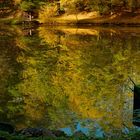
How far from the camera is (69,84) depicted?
29344 millimetres

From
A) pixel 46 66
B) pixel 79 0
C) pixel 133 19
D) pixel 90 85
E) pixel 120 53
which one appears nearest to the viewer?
pixel 90 85

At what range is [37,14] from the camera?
8969 centimetres

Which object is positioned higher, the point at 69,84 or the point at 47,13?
the point at 47,13

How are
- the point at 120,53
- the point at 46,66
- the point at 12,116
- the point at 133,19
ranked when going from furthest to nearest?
the point at 133,19 → the point at 120,53 → the point at 46,66 → the point at 12,116

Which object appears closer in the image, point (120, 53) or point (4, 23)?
point (120, 53)

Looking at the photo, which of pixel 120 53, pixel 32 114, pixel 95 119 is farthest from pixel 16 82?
pixel 120 53

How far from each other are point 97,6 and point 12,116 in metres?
64.3

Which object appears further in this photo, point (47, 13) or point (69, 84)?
point (47, 13)

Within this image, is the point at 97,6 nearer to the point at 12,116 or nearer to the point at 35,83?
the point at 35,83

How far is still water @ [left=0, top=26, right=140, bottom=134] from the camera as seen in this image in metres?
21.0

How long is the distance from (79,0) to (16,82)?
58.4 metres

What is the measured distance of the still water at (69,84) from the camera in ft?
68.8

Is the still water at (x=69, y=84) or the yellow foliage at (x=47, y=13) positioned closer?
the still water at (x=69, y=84)

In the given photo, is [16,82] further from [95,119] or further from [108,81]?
[95,119]
